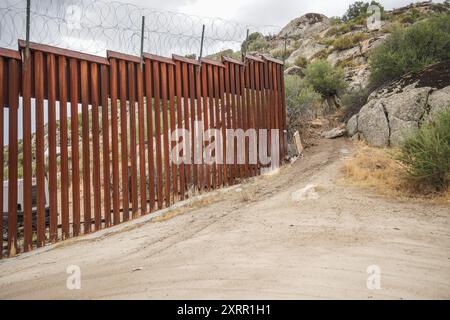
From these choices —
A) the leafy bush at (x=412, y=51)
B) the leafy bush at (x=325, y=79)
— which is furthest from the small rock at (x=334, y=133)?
the leafy bush at (x=325, y=79)

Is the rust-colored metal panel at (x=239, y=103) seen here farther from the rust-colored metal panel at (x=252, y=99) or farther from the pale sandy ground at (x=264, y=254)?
the pale sandy ground at (x=264, y=254)

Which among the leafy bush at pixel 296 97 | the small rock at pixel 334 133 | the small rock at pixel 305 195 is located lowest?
the small rock at pixel 305 195

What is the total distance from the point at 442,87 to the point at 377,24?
18.0m

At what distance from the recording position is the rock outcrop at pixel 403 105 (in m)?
8.65

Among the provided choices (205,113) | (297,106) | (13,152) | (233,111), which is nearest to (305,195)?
(205,113)

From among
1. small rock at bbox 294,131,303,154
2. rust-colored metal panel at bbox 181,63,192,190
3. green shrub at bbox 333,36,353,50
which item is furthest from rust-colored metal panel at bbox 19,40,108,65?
green shrub at bbox 333,36,353,50

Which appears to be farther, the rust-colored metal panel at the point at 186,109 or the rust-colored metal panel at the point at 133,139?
the rust-colored metal panel at the point at 186,109

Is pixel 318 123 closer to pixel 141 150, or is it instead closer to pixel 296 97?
pixel 296 97

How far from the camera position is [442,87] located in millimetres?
8734

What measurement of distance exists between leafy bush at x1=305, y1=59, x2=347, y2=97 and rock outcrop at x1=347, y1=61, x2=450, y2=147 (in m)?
4.73

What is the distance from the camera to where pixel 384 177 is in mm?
6562

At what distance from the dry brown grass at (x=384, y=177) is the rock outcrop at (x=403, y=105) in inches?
44.0
